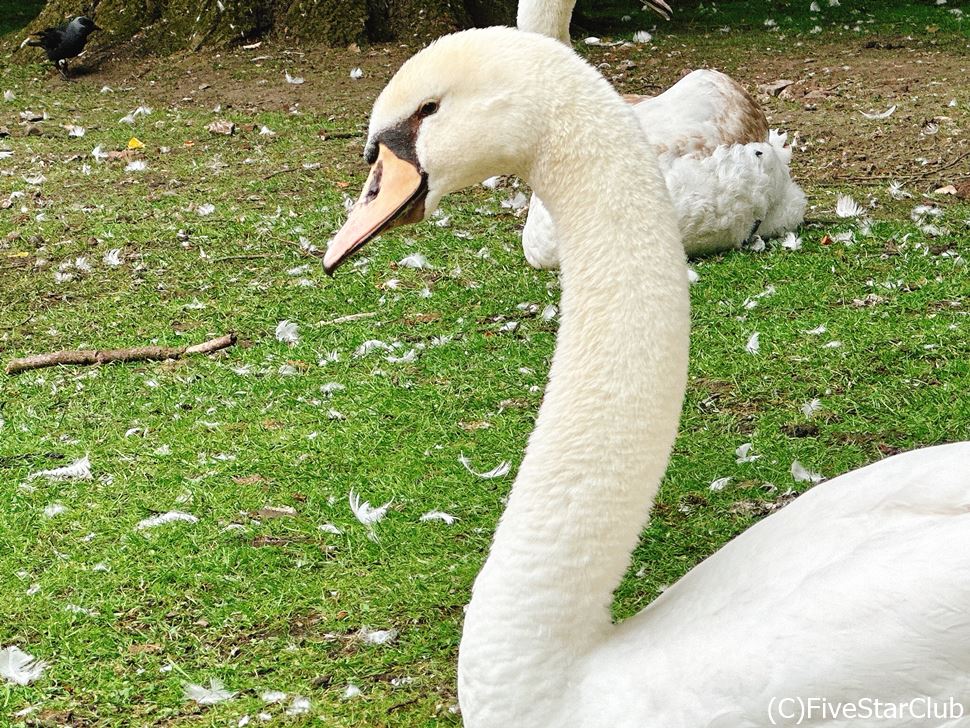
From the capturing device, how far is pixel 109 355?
444cm

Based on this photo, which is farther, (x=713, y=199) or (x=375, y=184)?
(x=713, y=199)

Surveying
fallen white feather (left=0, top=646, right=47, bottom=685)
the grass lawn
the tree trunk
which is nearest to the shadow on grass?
the tree trunk

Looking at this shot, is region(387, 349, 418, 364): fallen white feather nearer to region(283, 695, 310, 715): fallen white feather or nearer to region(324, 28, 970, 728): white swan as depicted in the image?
region(283, 695, 310, 715): fallen white feather

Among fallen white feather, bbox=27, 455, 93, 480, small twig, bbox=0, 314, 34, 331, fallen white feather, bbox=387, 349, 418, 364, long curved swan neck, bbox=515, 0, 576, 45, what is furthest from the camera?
long curved swan neck, bbox=515, 0, 576, 45

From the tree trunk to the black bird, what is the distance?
1.52ft

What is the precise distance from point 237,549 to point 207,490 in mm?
364

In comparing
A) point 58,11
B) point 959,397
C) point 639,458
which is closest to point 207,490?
point 639,458

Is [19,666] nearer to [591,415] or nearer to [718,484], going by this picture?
[591,415]

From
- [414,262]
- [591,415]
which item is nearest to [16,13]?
[414,262]

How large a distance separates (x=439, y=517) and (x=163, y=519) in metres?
0.81

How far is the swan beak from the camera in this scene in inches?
82.7

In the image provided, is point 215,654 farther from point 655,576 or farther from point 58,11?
point 58,11

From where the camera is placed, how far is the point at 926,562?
5.81ft

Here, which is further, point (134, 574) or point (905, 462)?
point (134, 574)
